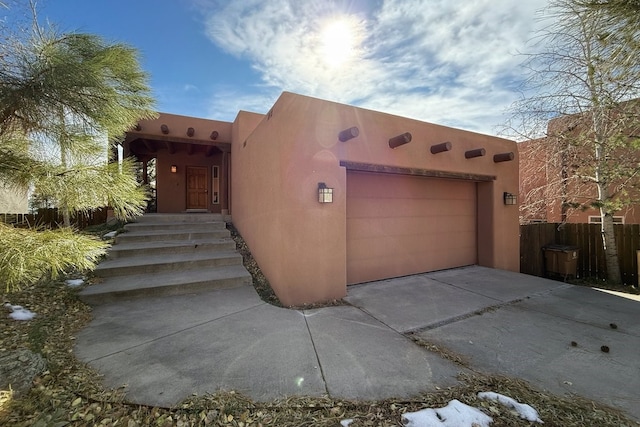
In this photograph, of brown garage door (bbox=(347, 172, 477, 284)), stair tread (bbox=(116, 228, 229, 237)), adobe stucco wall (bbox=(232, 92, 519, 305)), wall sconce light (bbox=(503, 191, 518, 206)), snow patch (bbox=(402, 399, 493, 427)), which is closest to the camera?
snow patch (bbox=(402, 399, 493, 427))

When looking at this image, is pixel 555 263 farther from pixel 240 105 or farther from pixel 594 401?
pixel 240 105

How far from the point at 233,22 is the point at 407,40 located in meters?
3.35

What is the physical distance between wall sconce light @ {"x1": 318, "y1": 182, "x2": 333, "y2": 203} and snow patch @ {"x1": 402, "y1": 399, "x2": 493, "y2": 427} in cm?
292

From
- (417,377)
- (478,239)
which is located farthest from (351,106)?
(478,239)

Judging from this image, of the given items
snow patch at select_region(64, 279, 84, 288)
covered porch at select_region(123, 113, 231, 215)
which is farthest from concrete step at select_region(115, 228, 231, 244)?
covered porch at select_region(123, 113, 231, 215)

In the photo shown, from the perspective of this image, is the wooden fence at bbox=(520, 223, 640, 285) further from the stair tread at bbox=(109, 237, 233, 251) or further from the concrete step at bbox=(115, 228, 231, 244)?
the concrete step at bbox=(115, 228, 231, 244)

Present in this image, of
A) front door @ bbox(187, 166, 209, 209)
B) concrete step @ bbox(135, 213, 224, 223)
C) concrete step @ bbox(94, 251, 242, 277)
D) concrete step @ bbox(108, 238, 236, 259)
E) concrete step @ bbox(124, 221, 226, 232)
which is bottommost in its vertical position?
concrete step @ bbox(94, 251, 242, 277)

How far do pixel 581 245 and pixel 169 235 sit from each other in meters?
11.6

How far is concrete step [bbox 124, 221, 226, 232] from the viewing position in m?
6.56

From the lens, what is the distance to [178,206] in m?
11.0

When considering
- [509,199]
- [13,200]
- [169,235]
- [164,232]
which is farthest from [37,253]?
[509,199]

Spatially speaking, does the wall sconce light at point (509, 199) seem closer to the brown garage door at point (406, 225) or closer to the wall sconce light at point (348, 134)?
the brown garage door at point (406, 225)

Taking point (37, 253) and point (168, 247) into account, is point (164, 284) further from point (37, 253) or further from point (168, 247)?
point (37, 253)

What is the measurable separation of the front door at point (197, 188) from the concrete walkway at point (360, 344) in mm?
7796
